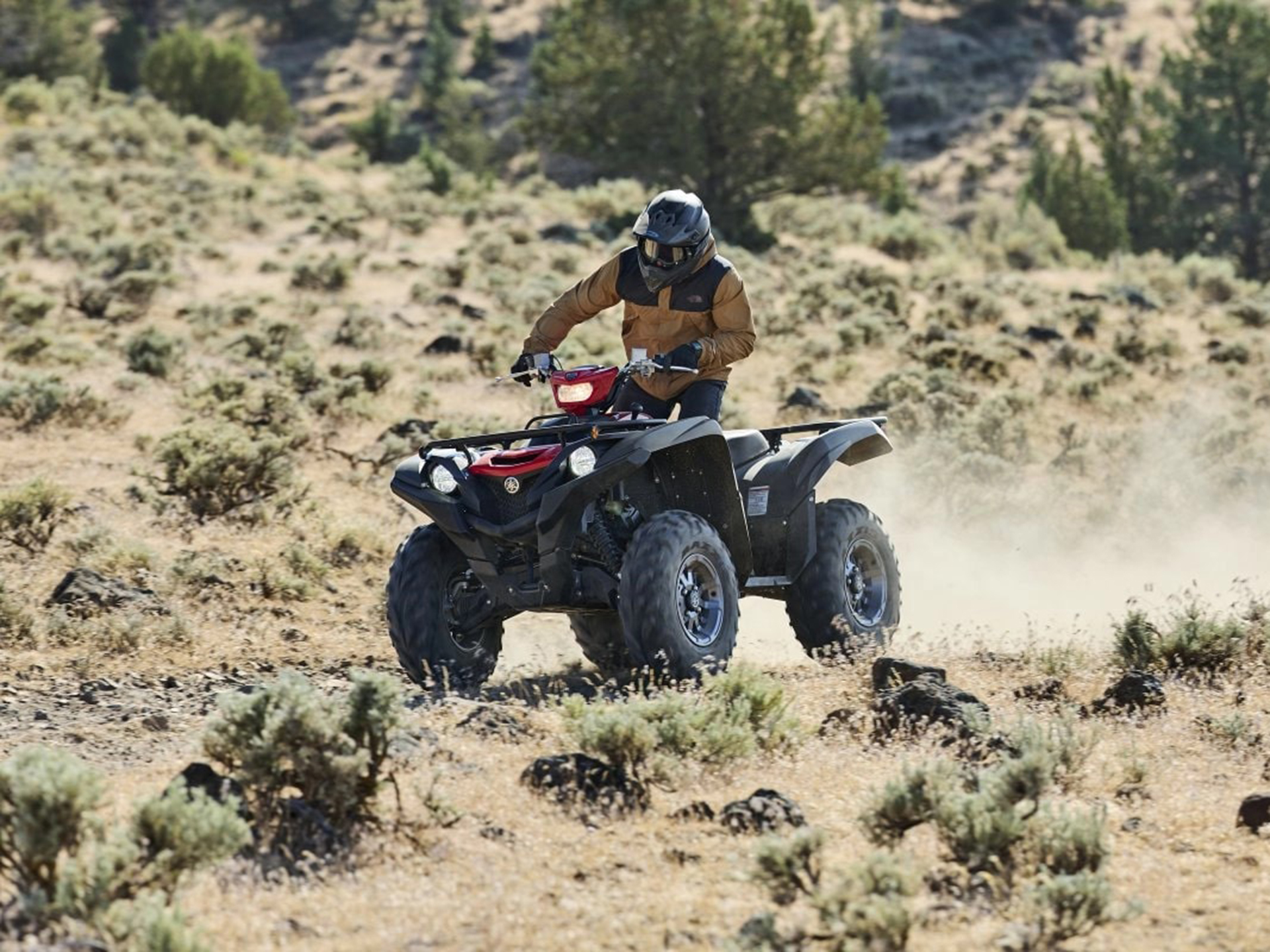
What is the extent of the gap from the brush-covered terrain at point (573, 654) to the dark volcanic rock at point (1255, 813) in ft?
0.05

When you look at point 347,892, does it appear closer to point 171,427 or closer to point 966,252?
point 171,427

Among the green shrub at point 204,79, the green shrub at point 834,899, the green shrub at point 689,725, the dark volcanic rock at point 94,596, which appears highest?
the green shrub at point 204,79

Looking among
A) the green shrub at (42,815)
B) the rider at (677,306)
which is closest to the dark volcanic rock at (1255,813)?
the rider at (677,306)

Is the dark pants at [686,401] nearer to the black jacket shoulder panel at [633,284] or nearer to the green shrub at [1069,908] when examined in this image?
the black jacket shoulder panel at [633,284]

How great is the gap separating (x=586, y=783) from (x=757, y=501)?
10.8 feet

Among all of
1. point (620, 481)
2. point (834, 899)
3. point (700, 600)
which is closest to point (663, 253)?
point (620, 481)

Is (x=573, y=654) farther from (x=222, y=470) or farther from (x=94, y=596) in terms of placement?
(x=222, y=470)

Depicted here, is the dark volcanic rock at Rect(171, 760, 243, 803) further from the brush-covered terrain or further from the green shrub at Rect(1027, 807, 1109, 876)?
the green shrub at Rect(1027, 807, 1109, 876)

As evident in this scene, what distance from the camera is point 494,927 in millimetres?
5234

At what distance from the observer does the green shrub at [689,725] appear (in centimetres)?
672

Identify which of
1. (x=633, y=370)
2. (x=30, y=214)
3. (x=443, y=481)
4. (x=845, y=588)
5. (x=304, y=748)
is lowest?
(x=304, y=748)

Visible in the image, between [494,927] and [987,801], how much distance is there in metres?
1.73

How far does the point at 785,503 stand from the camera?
31.4 ft

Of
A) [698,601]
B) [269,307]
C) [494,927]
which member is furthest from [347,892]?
[269,307]
